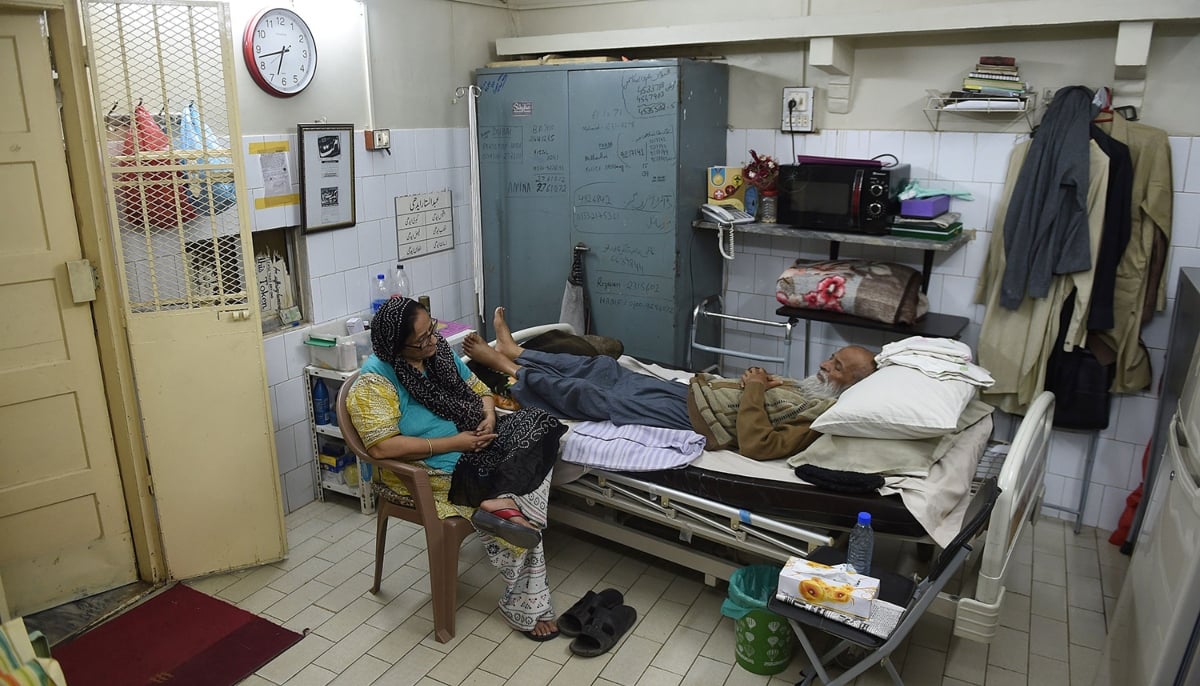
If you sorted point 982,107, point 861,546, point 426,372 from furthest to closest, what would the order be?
point 982,107
point 426,372
point 861,546

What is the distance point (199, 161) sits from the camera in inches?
114

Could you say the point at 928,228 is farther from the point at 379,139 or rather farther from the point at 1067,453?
the point at 379,139

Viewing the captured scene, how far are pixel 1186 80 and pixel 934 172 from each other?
3.08 ft

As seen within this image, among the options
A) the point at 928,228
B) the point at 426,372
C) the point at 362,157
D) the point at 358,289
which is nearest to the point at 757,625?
the point at 426,372

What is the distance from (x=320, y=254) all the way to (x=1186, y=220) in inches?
139

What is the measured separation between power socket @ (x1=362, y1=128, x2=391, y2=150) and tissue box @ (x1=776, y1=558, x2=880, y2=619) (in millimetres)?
2676

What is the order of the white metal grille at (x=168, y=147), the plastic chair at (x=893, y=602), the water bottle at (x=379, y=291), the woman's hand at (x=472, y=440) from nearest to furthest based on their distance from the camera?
the plastic chair at (x=893, y=602) < the white metal grille at (x=168, y=147) < the woman's hand at (x=472, y=440) < the water bottle at (x=379, y=291)

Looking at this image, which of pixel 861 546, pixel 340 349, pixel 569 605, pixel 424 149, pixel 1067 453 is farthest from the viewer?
pixel 424 149

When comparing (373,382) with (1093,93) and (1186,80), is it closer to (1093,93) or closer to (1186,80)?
(1093,93)

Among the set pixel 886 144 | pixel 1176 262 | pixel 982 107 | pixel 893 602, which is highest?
pixel 982 107

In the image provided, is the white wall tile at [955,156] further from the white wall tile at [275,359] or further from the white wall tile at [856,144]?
the white wall tile at [275,359]

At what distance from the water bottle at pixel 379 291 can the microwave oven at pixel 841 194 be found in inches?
74.8

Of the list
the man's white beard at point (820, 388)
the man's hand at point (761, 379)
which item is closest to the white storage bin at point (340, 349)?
the man's hand at point (761, 379)

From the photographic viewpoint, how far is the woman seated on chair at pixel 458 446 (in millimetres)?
2779
